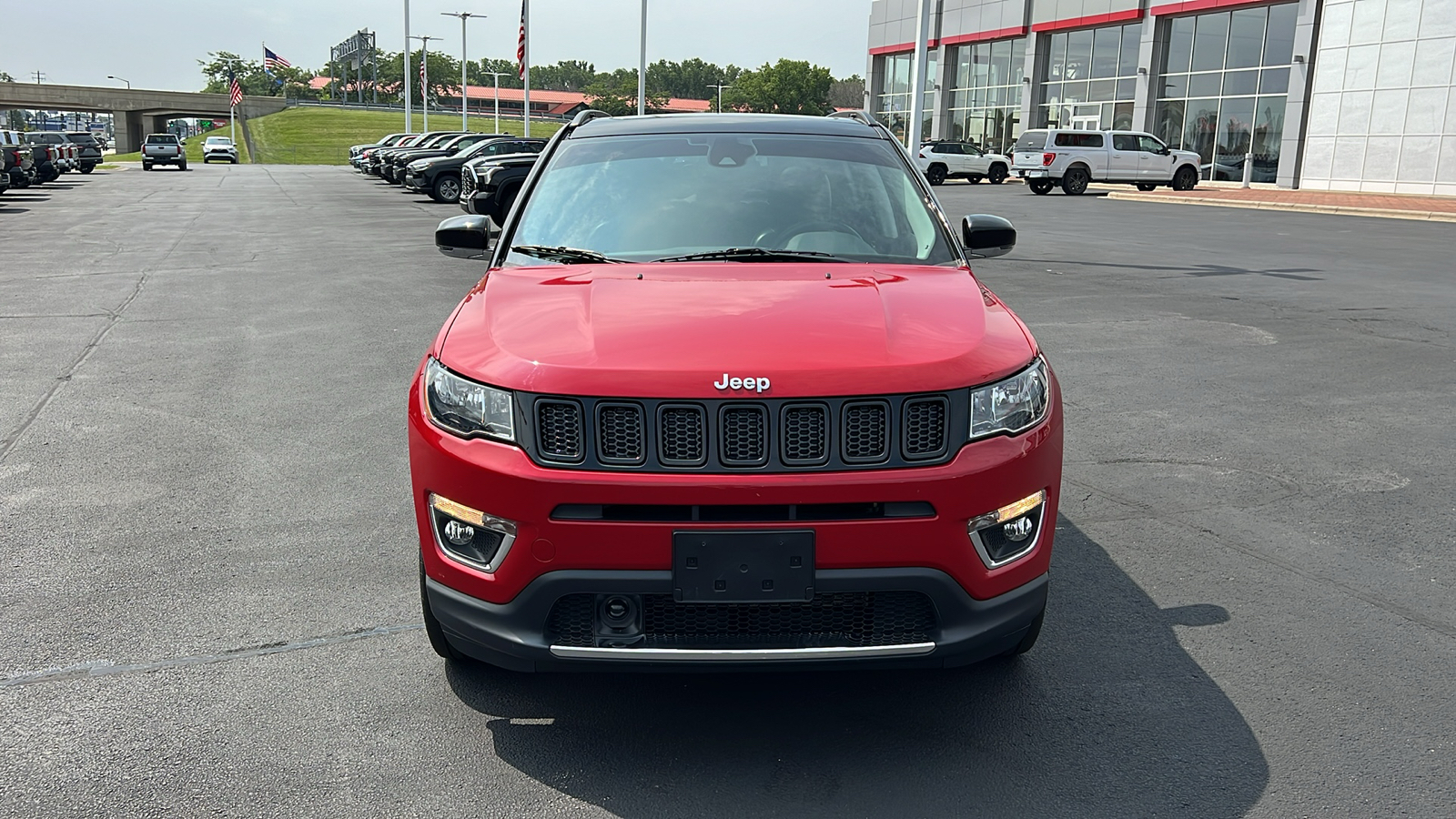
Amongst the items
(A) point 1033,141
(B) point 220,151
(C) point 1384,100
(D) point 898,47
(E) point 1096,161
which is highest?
(D) point 898,47

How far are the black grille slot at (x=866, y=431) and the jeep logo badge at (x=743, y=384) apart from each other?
21 cm

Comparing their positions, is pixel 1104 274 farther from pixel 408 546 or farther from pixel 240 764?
pixel 240 764

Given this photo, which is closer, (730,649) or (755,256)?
(730,649)

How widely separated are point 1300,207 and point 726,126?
96.4 feet

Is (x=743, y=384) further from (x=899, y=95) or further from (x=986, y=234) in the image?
(x=899, y=95)

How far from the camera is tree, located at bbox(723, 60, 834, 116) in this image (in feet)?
485

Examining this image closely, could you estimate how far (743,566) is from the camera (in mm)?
2768

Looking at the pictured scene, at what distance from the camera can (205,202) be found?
29.8m

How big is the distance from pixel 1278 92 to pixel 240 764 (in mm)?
43218

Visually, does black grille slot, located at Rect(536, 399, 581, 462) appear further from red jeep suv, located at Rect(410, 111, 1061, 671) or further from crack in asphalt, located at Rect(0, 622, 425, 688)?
crack in asphalt, located at Rect(0, 622, 425, 688)

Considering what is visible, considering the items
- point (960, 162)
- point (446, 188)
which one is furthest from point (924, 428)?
point (960, 162)

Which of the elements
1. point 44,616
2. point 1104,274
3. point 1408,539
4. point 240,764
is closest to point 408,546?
point 44,616

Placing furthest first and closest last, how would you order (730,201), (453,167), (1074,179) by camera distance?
(1074,179), (453,167), (730,201)

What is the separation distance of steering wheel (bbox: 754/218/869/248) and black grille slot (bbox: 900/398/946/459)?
1327mm
